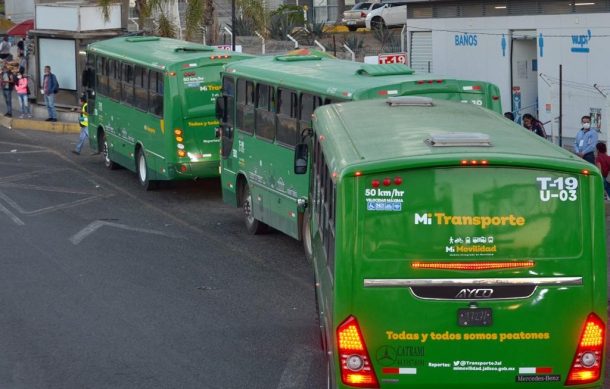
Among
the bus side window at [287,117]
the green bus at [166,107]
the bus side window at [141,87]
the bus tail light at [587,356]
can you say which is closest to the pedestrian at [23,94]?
the green bus at [166,107]

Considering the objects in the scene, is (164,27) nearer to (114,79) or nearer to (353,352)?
(114,79)

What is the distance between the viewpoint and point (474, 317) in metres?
8.62

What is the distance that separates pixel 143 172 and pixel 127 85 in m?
2.00

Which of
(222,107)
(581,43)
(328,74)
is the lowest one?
(222,107)

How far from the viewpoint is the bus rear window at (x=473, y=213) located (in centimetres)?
844

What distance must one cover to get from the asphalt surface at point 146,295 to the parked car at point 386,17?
2733cm

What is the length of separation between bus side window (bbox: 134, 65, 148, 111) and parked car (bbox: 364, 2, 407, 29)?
26534 mm

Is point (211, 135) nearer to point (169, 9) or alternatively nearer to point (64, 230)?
point (64, 230)

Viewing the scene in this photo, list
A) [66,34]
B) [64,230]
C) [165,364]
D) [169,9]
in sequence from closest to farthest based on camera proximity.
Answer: [165,364] < [64,230] < [66,34] < [169,9]

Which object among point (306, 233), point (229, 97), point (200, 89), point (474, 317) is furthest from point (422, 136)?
point (200, 89)

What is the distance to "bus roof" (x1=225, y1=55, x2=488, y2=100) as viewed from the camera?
50.8 ft

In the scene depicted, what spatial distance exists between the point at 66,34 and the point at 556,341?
29.9 meters

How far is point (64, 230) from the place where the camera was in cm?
2005

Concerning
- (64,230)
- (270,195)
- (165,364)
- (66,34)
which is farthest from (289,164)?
(66,34)
